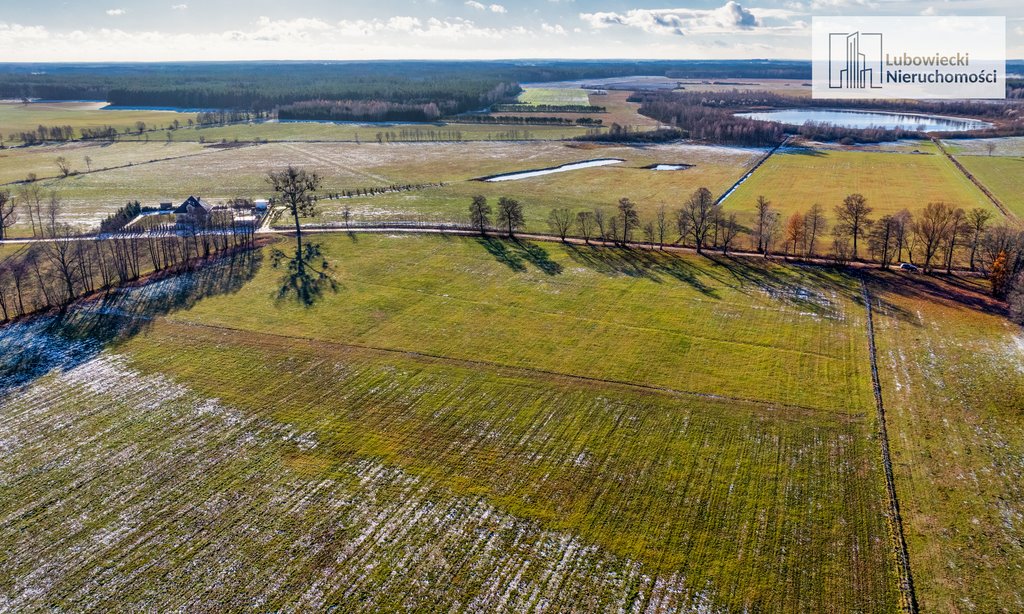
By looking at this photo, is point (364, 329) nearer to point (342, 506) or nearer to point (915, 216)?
point (342, 506)

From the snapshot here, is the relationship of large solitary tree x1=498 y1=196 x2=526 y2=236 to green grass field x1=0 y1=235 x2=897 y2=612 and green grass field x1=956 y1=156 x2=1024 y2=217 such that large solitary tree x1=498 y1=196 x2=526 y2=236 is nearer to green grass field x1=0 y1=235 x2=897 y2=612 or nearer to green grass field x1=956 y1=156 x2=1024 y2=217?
green grass field x1=0 y1=235 x2=897 y2=612

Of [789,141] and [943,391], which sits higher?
[789,141]

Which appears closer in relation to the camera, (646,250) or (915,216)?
(646,250)

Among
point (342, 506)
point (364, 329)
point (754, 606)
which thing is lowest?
point (754, 606)

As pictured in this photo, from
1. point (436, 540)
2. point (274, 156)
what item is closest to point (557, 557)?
point (436, 540)

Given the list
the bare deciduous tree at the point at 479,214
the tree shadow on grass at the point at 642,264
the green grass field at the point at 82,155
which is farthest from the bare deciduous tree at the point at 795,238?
the green grass field at the point at 82,155

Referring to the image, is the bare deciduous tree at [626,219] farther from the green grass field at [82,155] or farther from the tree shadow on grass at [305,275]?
the green grass field at [82,155]
